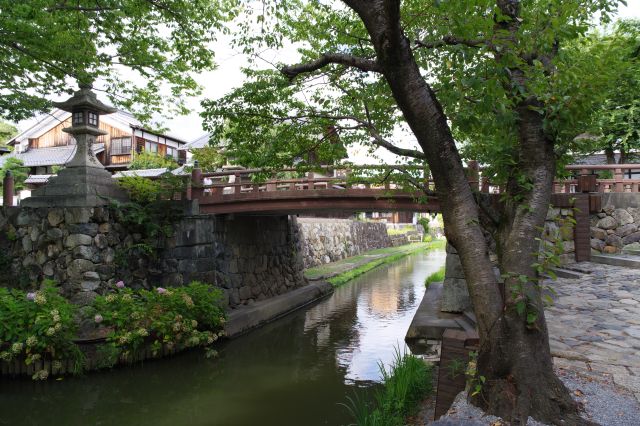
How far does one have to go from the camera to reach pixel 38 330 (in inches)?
323

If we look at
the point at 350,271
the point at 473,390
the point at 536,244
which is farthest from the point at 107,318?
the point at 350,271

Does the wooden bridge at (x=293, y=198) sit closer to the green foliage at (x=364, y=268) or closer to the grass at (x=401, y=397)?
the grass at (x=401, y=397)

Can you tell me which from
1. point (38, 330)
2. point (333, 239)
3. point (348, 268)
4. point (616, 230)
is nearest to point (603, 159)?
point (616, 230)

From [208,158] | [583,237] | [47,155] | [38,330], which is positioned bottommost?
[38,330]

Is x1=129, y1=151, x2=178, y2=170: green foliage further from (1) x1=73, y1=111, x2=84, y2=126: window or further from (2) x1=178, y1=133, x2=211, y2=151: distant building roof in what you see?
(1) x1=73, y1=111, x2=84, y2=126: window

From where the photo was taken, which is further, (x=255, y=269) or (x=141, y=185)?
(x=255, y=269)

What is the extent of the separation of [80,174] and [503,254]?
10367mm

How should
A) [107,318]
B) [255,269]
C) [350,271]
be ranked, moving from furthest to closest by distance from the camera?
1. [350,271]
2. [255,269]
3. [107,318]

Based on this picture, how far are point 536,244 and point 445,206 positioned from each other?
33.9 inches

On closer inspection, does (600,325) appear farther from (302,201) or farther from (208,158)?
(208,158)

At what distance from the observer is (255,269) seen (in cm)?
1511

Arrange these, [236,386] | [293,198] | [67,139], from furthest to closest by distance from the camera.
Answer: [67,139]
[293,198]
[236,386]

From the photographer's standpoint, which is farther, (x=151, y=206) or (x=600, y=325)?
(x=151, y=206)

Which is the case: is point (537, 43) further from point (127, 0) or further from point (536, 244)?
point (127, 0)
